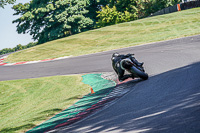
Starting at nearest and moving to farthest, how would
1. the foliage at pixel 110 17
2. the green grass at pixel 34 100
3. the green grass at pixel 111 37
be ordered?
the green grass at pixel 34 100 → the green grass at pixel 111 37 → the foliage at pixel 110 17

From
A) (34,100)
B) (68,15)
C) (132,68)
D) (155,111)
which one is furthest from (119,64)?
(68,15)

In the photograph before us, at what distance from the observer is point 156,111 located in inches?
210

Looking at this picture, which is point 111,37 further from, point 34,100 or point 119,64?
point 119,64

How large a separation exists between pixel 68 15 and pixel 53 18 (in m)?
3.09

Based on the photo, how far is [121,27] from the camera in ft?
132

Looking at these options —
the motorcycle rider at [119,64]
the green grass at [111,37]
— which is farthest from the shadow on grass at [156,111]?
the green grass at [111,37]

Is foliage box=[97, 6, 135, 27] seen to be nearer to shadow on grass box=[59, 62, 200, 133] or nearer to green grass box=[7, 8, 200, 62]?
green grass box=[7, 8, 200, 62]

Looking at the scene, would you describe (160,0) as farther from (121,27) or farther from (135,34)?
(135,34)

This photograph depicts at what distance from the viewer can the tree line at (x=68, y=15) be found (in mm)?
52438

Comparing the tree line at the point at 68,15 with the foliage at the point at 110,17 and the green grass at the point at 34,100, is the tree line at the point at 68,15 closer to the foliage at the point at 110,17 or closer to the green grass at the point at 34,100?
the foliage at the point at 110,17

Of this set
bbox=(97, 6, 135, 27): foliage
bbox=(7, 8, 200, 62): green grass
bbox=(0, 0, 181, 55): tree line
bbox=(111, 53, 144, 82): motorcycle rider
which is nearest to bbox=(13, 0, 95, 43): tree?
bbox=(0, 0, 181, 55): tree line

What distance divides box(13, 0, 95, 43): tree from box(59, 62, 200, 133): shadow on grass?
47.1m

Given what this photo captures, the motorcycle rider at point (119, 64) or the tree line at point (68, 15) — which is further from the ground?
the tree line at point (68, 15)

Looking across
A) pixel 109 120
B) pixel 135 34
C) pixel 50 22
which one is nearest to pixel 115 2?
pixel 50 22
